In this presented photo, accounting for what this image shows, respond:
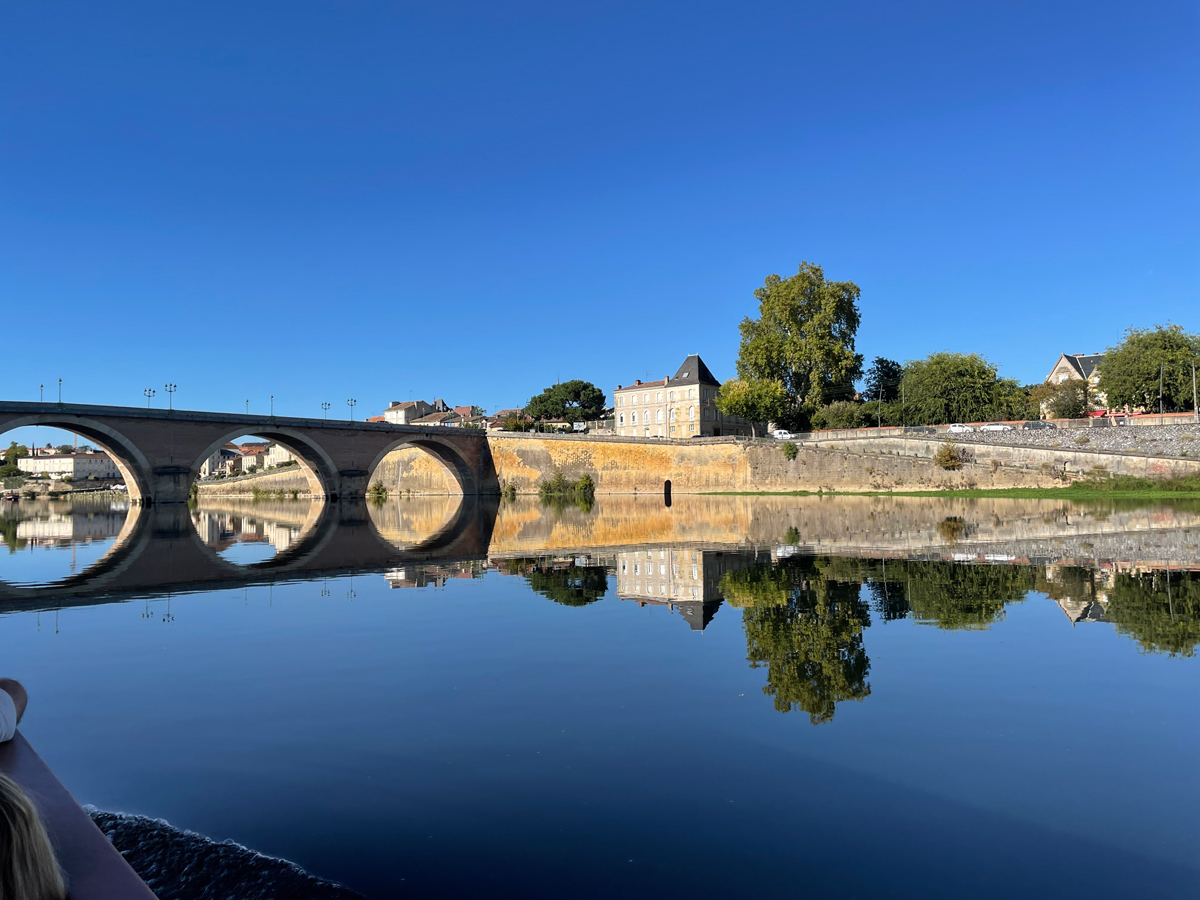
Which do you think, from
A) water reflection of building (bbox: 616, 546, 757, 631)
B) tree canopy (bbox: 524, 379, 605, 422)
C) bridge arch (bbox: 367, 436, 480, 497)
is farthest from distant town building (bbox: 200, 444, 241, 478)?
water reflection of building (bbox: 616, 546, 757, 631)

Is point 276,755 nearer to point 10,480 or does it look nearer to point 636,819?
point 636,819

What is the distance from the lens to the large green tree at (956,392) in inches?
2354

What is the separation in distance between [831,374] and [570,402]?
140ft

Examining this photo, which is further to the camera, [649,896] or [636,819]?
[636,819]

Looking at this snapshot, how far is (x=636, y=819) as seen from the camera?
434 centimetres

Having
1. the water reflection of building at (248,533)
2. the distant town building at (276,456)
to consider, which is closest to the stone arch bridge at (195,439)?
the water reflection of building at (248,533)

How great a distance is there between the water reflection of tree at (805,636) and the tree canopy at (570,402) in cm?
8423

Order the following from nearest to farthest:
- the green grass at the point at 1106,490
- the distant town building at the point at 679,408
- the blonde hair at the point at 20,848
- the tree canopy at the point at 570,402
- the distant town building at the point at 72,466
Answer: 1. the blonde hair at the point at 20,848
2. the green grass at the point at 1106,490
3. the distant town building at the point at 679,408
4. the tree canopy at the point at 570,402
5. the distant town building at the point at 72,466

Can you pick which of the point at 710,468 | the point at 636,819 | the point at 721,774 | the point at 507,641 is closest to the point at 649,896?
the point at 636,819

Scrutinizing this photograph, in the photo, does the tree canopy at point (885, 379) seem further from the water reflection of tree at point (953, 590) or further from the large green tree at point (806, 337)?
the water reflection of tree at point (953, 590)

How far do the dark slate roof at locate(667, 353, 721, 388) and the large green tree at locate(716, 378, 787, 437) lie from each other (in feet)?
62.5

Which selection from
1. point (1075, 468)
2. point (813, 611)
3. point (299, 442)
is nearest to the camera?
point (813, 611)

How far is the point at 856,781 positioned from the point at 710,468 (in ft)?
184

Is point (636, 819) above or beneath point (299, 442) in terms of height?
beneath
